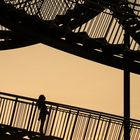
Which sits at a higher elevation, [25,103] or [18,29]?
[18,29]

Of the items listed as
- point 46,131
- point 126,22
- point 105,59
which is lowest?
point 46,131

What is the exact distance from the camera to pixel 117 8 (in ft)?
77.2

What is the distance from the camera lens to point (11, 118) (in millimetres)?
20938

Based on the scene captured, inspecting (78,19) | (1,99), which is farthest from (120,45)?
(1,99)

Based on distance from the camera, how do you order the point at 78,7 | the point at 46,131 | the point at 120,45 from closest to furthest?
1. the point at 46,131
2. the point at 120,45
3. the point at 78,7

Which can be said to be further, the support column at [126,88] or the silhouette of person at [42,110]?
the support column at [126,88]

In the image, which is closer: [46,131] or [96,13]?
[46,131]

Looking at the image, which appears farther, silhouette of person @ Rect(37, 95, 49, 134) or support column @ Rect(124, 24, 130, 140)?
support column @ Rect(124, 24, 130, 140)

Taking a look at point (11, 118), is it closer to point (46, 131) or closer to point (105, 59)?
point (46, 131)

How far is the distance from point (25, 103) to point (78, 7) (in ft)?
15.2

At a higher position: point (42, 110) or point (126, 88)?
point (126, 88)

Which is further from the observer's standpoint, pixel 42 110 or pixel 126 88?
pixel 126 88

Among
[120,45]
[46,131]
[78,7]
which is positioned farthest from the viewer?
[78,7]

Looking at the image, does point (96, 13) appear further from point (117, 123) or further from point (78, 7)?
point (117, 123)
